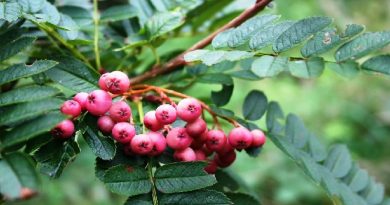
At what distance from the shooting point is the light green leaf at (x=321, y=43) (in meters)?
0.83

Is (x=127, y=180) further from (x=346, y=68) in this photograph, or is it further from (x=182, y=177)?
(x=346, y=68)

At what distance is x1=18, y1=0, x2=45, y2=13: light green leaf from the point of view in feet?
2.88

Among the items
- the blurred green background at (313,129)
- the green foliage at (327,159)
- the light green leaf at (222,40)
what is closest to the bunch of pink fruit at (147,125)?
the light green leaf at (222,40)

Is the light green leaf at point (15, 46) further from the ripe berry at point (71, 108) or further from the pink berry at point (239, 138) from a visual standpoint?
the pink berry at point (239, 138)

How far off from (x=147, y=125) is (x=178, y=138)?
0.06m

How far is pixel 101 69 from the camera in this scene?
1.07 metres

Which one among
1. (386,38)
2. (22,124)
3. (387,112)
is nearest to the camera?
(22,124)

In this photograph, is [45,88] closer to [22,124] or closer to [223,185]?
[22,124]

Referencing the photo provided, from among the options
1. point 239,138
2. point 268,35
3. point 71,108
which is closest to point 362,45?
point 268,35

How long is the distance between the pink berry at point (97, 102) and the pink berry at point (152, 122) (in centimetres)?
8

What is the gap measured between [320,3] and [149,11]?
125 inches

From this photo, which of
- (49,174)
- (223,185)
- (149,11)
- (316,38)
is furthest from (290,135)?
(49,174)

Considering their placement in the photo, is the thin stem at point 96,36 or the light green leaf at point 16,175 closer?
the light green leaf at point 16,175

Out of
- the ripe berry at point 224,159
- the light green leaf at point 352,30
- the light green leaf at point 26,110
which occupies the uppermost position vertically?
the light green leaf at point 352,30
